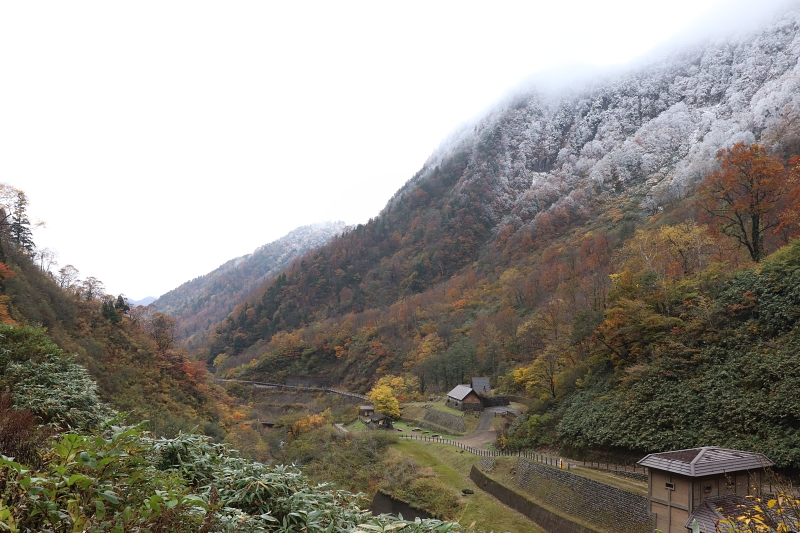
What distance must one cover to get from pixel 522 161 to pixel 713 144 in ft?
141

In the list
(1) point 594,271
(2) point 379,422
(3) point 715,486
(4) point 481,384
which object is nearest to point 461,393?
(4) point 481,384

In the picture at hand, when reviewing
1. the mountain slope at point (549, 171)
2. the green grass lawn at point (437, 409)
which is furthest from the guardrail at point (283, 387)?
the mountain slope at point (549, 171)

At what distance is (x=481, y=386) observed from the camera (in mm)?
39875

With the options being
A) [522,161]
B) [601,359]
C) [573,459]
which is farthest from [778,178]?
[522,161]

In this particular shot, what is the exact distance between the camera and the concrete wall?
15070 millimetres

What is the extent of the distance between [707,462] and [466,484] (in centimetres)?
1457

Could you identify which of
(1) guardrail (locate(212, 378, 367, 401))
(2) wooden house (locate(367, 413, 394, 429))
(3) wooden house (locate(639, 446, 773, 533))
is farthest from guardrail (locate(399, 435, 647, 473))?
(1) guardrail (locate(212, 378, 367, 401))

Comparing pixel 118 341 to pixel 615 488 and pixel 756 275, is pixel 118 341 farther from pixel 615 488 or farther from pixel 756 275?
pixel 756 275

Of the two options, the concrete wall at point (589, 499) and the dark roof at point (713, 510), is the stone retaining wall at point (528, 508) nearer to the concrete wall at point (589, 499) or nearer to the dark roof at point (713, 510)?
the concrete wall at point (589, 499)

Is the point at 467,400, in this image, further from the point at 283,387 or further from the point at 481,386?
the point at 283,387

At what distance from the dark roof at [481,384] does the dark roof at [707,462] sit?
→ 27859mm

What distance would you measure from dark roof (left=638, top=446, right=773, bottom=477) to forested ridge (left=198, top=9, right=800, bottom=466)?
9.85 feet

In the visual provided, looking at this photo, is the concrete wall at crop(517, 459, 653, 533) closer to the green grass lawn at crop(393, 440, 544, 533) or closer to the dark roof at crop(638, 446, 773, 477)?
the green grass lawn at crop(393, 440, 544, 533)

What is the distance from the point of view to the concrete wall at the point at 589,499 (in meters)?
15.1
